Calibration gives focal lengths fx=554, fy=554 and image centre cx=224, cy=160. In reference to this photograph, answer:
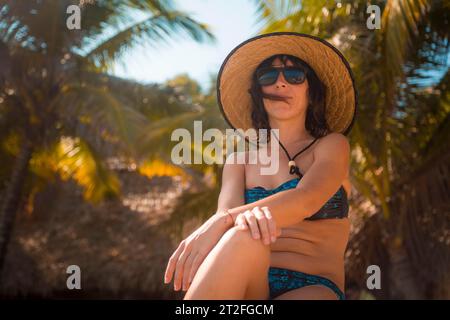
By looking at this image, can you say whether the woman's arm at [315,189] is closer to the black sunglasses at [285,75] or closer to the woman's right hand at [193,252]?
the woman's right hand at [193,252]

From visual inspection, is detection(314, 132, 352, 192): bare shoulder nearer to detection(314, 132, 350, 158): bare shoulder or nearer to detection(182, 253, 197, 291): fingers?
detection(314, 132, 350, 158): bare shoulder

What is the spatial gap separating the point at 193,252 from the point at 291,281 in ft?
1.30

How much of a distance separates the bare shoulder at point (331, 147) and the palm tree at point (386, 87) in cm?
351

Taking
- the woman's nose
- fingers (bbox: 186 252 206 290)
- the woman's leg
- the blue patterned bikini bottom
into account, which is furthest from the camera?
the woman's nose

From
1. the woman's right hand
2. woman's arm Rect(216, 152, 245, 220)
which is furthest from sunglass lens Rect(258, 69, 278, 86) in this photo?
the woman's right hand

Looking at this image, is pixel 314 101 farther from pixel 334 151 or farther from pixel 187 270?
pixel 187 270

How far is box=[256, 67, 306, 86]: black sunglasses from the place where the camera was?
224 cm

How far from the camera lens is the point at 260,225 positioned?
157cm

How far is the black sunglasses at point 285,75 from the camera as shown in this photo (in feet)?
7.36

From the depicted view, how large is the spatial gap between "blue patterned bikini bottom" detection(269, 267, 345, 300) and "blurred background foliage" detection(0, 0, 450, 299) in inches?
152

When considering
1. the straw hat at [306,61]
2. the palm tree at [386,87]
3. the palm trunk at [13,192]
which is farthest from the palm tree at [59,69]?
the straw hat at [306,61]

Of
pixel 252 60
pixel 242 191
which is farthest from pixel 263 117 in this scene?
pixel 242 191

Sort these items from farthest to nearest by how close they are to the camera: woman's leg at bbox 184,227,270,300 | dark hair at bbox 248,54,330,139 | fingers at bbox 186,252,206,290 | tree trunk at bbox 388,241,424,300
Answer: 1. tree trunk at bbox 388,241,424,300
2. dark hair at bbox 248,54,330,139
3. fingers at bbox 186,252,206,290
4. woman's leg at bbox 184,227,270,300

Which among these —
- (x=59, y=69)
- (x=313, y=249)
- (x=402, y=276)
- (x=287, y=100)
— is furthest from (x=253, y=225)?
(x=59, y=69)
